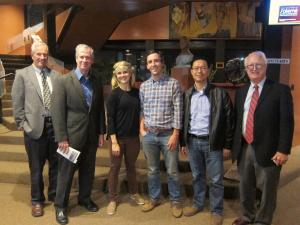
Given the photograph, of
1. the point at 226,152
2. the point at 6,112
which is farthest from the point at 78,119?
the point at 6,112

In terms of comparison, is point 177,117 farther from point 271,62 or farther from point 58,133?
point 271,62

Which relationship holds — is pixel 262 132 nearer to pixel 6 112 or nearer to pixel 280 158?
pixel 280 158

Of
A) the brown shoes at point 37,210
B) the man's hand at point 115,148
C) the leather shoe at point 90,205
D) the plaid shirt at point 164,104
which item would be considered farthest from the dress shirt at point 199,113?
the brown shoes at point 37,210

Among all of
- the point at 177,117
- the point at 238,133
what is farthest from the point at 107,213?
the point at 238,133

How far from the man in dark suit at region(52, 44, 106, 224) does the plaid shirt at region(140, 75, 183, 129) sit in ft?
1.58

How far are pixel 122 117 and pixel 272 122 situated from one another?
1.29 m

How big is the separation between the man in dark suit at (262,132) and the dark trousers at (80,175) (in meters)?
1.32

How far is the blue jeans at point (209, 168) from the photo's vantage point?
115 inches

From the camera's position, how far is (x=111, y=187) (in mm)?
3279

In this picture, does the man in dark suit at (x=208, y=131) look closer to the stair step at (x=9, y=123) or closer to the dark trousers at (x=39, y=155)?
the dark trousers at (x=39, y=155)

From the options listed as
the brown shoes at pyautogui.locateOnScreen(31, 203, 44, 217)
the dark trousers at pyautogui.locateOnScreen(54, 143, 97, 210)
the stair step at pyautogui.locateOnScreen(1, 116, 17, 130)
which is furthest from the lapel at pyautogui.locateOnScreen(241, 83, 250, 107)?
the stair step at pyautogui.locateOnScreen(1, 116, 17, 130)

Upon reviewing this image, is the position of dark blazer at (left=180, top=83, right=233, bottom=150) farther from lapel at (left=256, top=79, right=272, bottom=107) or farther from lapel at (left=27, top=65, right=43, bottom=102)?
lapel at (left=27, top=65, right=43, bottom=102)

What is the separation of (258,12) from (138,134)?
7.51ft

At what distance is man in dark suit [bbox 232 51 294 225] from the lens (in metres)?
2.53
